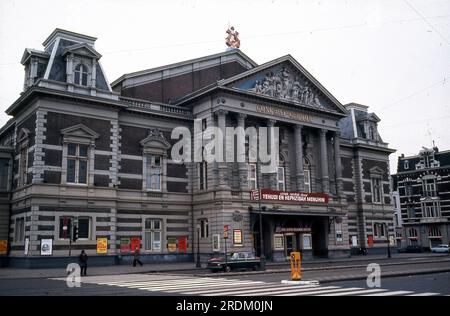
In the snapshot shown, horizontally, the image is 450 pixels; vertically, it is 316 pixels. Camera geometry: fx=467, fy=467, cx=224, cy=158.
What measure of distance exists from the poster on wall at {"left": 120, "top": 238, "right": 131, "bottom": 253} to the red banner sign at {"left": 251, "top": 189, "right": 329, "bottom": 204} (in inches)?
486

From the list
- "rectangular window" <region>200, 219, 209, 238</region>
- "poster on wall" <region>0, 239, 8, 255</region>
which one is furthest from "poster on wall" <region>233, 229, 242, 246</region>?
"poster on wall" <region>0, 239, 8, 255</region>

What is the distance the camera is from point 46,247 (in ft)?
119

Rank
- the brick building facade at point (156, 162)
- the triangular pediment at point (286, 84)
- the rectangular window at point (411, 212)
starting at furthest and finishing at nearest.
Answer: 1. the rectangular window at point (411, 212)
2. the triangular pediment at point (286, 84)
3. the brick building facade at point (156, 162)

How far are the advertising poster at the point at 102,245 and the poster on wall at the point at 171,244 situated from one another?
6.89 metres

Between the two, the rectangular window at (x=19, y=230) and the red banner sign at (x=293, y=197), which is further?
the red banner sign at (x=293, y=197)

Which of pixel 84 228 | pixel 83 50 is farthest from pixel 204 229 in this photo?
pixel 83 50

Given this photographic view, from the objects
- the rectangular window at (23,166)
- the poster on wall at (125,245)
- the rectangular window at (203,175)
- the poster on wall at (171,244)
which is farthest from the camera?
the rectangular window at (203,175)

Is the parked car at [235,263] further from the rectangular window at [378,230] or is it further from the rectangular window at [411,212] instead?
the rectangular window at [411,212]

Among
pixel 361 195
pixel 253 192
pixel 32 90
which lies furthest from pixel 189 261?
pixel 361 195

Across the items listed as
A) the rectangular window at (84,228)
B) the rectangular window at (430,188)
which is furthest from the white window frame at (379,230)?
the rectangular window at (84,228)

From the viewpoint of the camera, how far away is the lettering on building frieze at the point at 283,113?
157 feet

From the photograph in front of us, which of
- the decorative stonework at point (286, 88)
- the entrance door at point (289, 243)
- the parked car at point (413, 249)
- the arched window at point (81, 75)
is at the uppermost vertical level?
the decorative stonework at point (286, 88)

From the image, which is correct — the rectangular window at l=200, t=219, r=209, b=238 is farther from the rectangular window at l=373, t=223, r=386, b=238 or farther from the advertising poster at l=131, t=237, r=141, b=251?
the rectangular window at l=373, t=223, r=386, b=238
